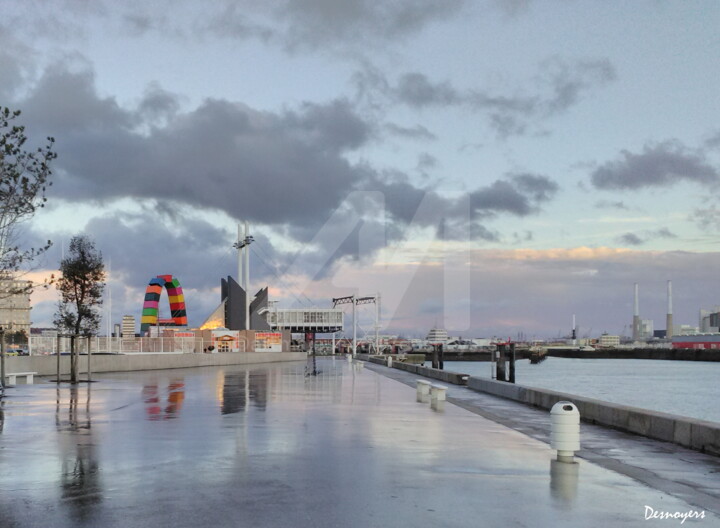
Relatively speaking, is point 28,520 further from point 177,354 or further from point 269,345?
point 269,345

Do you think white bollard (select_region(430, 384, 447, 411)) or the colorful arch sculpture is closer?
white bollard (select_region(430, 384, 447, 411))

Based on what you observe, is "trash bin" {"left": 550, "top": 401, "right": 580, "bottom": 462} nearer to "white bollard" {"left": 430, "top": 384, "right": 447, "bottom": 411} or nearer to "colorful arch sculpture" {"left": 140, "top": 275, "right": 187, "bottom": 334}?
"white bollard" {"left": 430, "top": 384, "right": 447, "bottom": 411}

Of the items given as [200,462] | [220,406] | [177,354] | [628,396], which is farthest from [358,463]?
[628,396]

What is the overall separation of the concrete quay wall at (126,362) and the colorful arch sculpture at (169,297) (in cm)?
3048

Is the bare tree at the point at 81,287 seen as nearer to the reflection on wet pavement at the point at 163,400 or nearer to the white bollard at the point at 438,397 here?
the reflection on wet pavement at the point at 163,400

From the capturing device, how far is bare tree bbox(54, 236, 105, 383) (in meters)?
36.4

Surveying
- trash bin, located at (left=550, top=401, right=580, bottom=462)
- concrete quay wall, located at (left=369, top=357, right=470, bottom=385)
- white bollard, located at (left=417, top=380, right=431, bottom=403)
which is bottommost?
concrete quay wall, located at (left=369, top=357, right=470, bottom=385)

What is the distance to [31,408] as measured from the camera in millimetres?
21203

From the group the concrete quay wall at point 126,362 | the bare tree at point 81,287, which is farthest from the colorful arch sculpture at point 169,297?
the bare tree at point 81,287

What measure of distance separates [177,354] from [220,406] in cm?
3566

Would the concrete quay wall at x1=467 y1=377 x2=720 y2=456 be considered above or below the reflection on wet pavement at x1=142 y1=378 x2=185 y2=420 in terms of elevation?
above

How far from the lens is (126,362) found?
48812mm

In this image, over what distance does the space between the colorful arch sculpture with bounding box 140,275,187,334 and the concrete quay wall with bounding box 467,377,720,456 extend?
269 ft

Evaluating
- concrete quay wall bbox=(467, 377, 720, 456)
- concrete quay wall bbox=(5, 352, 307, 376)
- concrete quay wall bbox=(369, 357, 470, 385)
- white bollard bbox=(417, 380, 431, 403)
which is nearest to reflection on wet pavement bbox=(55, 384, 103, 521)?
concrete quay wall bbox=(467, 377, 720, 456)
